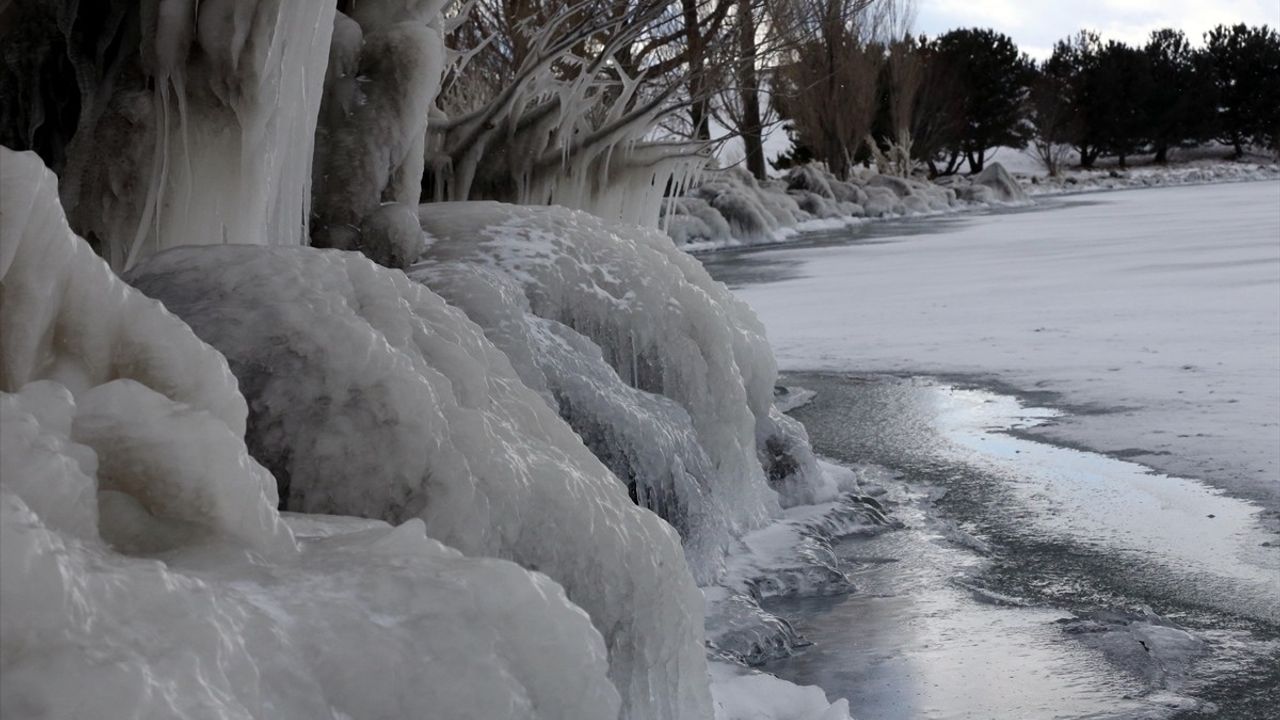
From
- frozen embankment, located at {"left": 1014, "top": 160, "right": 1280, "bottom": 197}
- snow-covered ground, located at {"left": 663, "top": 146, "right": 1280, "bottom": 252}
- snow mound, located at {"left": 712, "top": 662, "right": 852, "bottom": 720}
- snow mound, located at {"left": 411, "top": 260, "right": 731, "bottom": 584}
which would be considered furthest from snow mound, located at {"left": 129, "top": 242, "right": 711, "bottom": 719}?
frozen embankment, located at {"left": 1014, "top": 160, "right": 1280, "bottom": 197}

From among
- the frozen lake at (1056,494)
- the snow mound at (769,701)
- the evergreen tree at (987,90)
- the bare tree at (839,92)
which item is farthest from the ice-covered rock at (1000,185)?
the snow mound at (769,701)

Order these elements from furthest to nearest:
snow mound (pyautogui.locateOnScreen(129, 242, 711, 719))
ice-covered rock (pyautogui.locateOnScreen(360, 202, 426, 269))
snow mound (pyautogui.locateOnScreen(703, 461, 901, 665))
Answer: ice-covered rock (pyautogui.locateOnScreen(360, 202, 426, 269)) → snow mound (pyautogui.locateOnScreen(703, 461, 901, 665)) → snow mound (pyautogui.locateOnScreen(129, 242, 711, 719))

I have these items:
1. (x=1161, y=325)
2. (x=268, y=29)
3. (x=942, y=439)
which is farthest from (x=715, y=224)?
(x=268, y=29)

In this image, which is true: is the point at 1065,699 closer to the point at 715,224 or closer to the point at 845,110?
the point at 715,224

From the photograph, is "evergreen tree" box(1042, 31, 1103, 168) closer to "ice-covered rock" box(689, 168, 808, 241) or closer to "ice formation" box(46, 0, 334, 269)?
"ice-covered rock" box(689, 168, 808, 241)

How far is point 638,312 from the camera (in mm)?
4039

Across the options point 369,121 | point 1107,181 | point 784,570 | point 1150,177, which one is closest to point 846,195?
point 1107,181

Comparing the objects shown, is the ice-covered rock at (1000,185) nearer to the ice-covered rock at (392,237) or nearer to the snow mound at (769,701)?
the ice-covered rock at (392,237)

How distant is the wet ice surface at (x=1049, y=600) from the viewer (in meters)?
2.59

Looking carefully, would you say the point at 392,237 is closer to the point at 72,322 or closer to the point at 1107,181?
the point at 72,322

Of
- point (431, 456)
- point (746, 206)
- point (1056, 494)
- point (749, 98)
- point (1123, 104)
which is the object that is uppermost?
point (1123, 104)

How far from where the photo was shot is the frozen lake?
268cm

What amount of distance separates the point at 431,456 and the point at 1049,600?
1535 millimetres

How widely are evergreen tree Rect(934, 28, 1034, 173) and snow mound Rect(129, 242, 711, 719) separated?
135 feet
